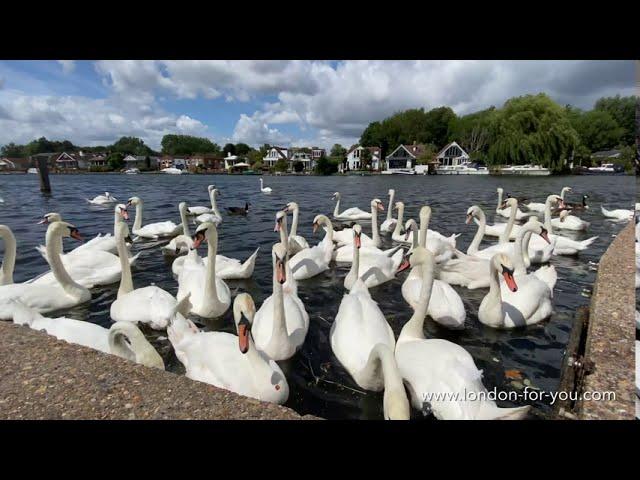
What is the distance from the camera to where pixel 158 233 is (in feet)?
39.9

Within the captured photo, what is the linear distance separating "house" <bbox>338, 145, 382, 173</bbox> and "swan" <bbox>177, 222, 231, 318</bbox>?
85344mm

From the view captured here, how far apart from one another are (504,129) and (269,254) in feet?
188

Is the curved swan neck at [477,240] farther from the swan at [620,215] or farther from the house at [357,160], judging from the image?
the house at [357,160]

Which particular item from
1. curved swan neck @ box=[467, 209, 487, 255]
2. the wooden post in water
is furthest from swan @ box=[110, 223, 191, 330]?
the wooden post in water

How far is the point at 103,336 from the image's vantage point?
13.8 ft

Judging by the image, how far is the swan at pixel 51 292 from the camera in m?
5.50

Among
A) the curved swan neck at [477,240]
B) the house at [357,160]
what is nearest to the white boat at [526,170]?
the house at [357,160]

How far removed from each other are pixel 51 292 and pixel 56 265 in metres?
0.46

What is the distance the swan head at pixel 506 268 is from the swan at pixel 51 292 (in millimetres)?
6862
